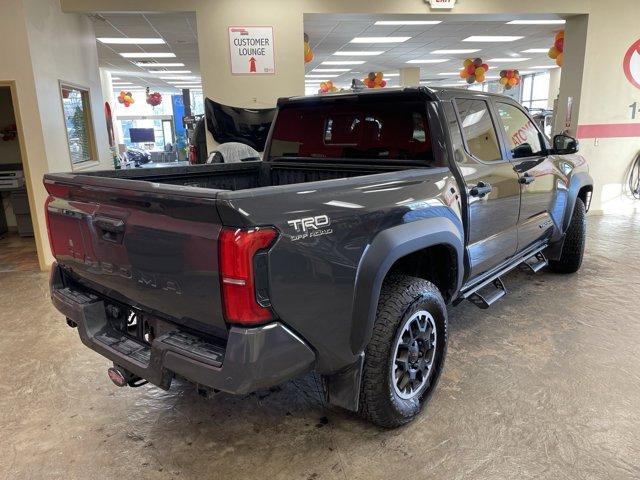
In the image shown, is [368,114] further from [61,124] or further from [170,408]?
[61,124]

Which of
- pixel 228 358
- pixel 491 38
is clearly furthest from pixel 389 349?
pixel 491 38

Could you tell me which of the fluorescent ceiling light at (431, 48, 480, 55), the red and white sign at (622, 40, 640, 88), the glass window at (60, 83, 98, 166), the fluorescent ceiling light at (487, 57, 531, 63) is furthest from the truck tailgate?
the fluorescent ceiling light at (487, 57, 531, 63)

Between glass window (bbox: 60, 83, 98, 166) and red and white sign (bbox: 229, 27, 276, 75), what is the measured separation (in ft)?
6.99

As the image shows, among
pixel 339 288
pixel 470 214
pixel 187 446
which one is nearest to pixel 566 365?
pixel 470 214

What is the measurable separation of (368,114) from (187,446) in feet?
6.66

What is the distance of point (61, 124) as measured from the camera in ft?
17.9

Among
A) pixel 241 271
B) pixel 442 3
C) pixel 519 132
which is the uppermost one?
pixel 442 3

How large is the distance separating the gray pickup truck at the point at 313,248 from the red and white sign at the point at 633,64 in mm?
5443

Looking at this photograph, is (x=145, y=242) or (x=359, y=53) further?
(x=359, y=53)

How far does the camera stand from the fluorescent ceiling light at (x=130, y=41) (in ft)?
32.7

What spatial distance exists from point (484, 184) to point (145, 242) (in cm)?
191

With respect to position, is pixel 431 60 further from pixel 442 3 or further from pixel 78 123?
pixel 78 123

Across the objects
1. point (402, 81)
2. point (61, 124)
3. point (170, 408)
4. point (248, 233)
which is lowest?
point (170, 408)

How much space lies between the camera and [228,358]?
1.52 meters
